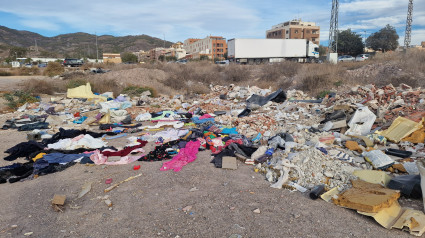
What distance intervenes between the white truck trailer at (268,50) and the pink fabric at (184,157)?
24.9 meters

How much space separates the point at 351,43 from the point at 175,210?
4907 centimetres

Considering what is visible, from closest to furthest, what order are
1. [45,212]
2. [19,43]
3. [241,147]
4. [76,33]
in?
[45,212], [241,147], [19,43], [76,33]

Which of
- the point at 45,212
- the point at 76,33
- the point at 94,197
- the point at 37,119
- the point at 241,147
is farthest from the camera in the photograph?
the point at 76,33

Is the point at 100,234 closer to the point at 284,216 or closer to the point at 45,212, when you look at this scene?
the point at 45,212

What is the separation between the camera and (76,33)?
106m

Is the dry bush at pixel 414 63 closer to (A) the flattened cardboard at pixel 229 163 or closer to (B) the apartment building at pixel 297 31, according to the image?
(A) the flattened cardboard at pixel 229 163

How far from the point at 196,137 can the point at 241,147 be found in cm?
133

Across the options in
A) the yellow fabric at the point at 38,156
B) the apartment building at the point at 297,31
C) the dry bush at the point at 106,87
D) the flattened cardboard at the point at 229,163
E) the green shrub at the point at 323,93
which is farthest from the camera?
the apartment building at the point at 297,31

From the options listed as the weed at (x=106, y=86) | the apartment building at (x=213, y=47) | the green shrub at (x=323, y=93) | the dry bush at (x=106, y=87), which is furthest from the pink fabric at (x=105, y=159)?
the apartment building at (x=213, y=47)

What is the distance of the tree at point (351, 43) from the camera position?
4347 cm

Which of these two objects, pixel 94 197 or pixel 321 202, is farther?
pixel 94 197

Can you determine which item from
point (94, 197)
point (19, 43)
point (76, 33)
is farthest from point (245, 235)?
point (76, 33)

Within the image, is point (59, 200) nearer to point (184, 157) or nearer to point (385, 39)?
point (184, 157)

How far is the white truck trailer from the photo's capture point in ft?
95.5
